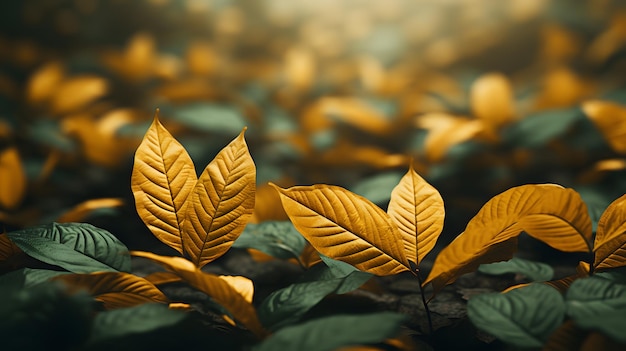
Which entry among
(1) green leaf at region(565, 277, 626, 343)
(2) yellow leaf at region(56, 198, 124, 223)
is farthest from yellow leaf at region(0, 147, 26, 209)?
(1) green leaf at region(565, 277, 626, 343)

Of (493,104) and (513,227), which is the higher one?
(493,104)

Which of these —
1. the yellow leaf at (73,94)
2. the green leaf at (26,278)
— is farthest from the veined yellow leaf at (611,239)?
the yellow leaf at (73,94)

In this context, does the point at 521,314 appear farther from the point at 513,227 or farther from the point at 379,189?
the point at 379,189

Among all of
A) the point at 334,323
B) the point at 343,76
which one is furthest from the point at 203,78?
the point at 334,323

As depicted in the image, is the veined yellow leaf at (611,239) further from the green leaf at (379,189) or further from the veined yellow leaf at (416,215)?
the green leaf at (379,189)

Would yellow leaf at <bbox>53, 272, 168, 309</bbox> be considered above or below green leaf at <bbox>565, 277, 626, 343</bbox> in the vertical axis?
above

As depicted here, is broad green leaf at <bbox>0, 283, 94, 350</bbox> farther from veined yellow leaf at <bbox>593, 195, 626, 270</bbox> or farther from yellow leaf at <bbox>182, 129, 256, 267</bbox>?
veined yellow leaf at <bbox>593, 195, 626, 270</bbox>

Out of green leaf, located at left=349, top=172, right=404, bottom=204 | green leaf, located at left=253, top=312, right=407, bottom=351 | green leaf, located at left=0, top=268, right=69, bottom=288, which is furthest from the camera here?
green leaf, located at left=349, top=172, right=404, bottom=204

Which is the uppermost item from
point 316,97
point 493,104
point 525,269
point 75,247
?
point 316,97

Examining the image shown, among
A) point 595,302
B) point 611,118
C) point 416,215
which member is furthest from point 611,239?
point 611,118
